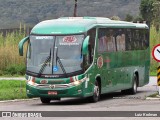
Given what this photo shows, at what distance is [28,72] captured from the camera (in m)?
25.2

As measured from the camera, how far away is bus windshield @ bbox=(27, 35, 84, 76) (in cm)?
2469

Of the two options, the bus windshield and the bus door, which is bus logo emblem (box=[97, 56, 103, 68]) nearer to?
the bus door

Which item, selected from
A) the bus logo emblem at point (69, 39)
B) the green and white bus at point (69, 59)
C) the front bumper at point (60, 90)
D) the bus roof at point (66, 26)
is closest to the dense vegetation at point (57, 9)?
the green and white bus at point (69, 59)

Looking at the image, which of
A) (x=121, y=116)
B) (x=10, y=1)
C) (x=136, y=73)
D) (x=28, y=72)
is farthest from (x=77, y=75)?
(x=10, y=1)

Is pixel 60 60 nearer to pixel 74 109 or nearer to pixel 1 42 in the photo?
pixel 74 109

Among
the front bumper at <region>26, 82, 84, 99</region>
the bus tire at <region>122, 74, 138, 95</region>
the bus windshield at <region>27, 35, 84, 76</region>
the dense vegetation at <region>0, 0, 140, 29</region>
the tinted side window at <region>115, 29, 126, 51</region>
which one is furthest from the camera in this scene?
the dense vegetation at <region>0, 0, 140, 29</region>

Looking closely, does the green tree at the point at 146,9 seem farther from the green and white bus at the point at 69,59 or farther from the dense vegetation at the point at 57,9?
the green and white bus at the point at 69,59

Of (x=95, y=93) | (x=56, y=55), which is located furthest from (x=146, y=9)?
(x=56, y=55)

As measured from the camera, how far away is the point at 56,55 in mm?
24797

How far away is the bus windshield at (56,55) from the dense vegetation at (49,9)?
67.3 metres

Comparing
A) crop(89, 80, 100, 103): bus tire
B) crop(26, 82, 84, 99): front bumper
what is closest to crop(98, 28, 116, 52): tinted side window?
crop(89, 80, 100, 103): bus tire

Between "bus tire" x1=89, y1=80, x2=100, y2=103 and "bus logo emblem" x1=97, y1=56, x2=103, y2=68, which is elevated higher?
"bus logo emblem" x1=97, y1=56, x2=103, y2=68

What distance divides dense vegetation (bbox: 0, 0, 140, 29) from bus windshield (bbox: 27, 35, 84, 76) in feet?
221

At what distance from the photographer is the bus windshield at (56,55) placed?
24.7 metres
